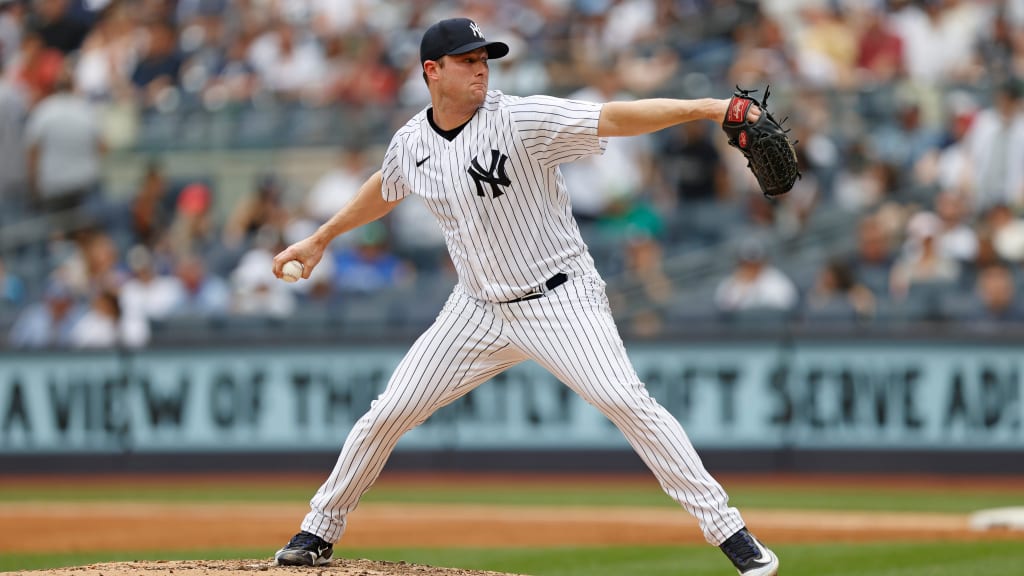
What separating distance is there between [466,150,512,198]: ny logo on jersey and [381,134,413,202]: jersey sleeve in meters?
0.40

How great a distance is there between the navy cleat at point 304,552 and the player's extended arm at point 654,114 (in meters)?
1.92

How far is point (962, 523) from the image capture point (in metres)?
9.09

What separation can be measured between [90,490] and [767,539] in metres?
6.25

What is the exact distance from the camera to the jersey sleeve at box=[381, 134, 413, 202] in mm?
5785

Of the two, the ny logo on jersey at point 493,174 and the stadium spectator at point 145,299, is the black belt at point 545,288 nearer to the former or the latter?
the ny logo on jersey at point 493,174

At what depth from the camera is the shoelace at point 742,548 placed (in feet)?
17.7

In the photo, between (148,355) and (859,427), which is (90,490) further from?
(859,427)

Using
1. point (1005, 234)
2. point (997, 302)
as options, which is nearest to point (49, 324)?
point (997, 302)

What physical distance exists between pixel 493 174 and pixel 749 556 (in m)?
1.63

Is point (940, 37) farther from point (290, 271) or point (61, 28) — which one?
point (61, 28)

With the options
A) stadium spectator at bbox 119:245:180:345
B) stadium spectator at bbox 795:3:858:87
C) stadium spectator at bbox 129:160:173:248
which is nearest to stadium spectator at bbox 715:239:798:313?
stadium spectator at bbox 795:3:858:87

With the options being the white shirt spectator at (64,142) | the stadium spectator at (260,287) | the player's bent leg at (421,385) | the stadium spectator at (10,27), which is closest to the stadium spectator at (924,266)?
the stadium spectator at (260,287)

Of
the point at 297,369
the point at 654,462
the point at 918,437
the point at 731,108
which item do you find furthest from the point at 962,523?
the point at 297,369

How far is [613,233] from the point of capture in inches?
518
